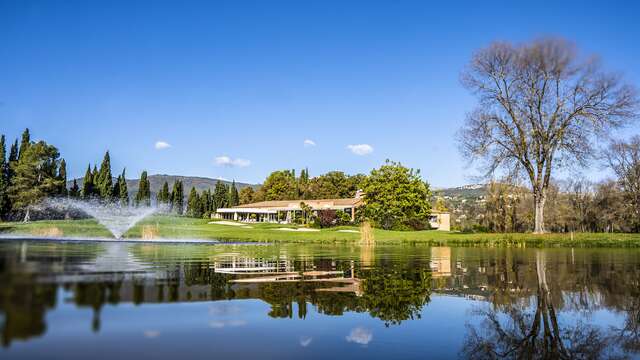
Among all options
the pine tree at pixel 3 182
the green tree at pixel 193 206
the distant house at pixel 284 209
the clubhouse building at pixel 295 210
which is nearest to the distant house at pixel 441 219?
the clubhouse building at pixel 295 210

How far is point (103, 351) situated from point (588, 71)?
35.3 m

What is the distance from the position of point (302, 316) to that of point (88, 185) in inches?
2788

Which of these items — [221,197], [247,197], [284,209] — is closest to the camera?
[284,209]

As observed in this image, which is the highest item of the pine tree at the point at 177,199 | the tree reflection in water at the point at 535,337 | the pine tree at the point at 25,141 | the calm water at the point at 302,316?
the pine tree at the point at 25,141

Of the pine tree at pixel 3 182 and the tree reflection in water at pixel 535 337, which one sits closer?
the tree reflection in water at pixel 535 337

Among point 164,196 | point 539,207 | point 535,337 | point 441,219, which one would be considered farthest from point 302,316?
point 164,196

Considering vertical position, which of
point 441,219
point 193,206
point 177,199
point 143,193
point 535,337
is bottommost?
point 535,337

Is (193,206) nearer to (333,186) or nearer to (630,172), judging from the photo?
(333,186)

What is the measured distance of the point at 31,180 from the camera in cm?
5472

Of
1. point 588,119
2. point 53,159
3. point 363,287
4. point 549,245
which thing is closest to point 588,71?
point 588,119

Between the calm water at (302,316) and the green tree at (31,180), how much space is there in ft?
158

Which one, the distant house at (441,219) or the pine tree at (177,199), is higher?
the pine tree at (177,199)

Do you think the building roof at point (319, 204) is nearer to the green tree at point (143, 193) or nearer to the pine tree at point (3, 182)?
the green tree at point (143, 193)

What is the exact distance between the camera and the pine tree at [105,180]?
7125 centimetres
